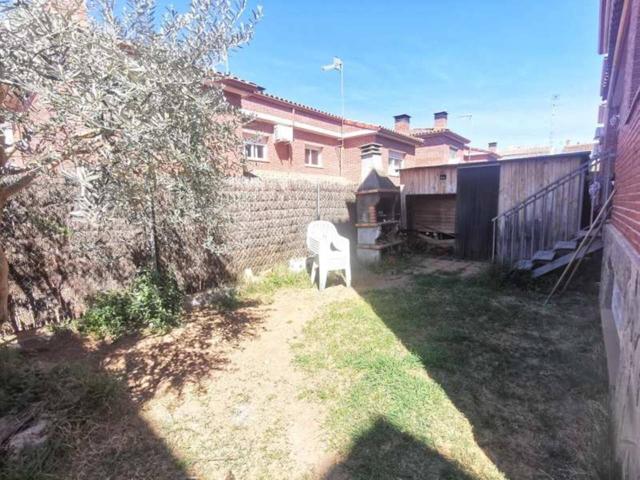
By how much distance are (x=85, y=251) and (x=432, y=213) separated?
9703 millimetres

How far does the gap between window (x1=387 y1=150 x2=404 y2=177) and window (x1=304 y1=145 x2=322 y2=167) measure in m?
3.30

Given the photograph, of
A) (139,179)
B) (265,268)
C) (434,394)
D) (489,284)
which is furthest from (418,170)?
(139,179)

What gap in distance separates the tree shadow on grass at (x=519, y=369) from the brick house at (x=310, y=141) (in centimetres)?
476

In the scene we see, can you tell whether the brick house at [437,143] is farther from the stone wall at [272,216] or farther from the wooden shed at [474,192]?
the stone wall at [272,216]

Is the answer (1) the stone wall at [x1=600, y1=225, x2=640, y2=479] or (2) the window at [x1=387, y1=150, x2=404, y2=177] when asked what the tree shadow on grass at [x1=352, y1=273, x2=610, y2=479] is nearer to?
(1) the stone wall at [x1=600, y1=225, x2=640, y2=479]

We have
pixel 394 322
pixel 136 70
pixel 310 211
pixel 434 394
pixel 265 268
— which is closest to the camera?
pixel 136 70

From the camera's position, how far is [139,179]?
2.40 metres

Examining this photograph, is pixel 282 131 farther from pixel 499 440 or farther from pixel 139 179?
pixel 499 440

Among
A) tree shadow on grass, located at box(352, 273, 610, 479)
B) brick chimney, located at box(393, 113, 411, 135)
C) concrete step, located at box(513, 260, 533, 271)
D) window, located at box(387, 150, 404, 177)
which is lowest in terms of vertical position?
tree shadow on grass, located at box(352, 273, 610, 479)

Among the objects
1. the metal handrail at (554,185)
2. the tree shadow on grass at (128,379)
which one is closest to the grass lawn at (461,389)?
the tree shadow on grass at (128,379)

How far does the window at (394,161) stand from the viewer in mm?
14857

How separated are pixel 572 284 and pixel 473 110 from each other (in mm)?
18368

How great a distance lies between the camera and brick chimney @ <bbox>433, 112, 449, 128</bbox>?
1869 centimetres

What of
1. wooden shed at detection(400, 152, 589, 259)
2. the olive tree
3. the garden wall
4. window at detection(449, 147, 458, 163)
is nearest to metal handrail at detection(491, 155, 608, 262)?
wooden shed at detection(400, 152, 589, 259)
